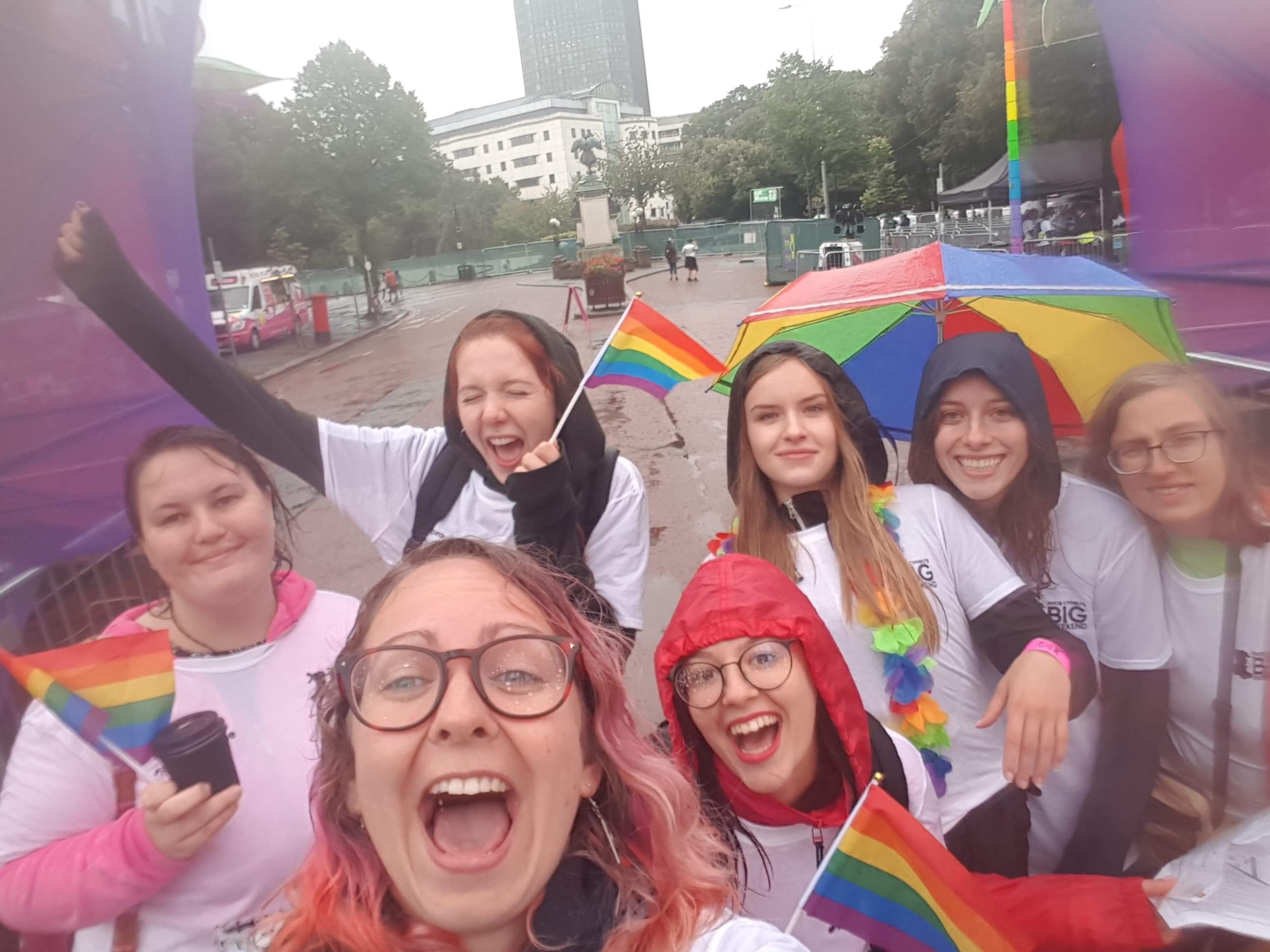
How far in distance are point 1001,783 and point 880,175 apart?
165 cm

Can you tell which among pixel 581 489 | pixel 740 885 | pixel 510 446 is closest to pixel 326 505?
pixel 510 446

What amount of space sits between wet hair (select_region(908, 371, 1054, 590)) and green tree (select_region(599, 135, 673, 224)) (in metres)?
0.98

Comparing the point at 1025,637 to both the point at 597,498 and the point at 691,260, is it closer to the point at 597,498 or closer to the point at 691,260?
the point at 597,498

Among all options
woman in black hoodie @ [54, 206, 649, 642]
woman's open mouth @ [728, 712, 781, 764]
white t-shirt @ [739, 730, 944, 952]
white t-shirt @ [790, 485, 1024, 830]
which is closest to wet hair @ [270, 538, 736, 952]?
woman's open mouth @ [728, 712, 781, 764]

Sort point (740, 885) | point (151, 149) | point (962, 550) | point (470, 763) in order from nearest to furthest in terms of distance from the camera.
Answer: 1. point (470, 763)
2. point (151, 149)
3. point (740, 885)
4. point (962, 550)

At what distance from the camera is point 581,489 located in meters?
1.77

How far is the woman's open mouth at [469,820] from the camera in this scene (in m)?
1.00

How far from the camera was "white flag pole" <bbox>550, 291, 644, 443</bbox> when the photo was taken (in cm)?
168

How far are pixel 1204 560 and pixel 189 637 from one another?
1864 millimetres

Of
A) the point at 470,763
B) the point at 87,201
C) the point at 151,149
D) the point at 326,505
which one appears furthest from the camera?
the point at 326,505

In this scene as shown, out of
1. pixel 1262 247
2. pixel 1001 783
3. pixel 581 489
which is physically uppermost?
pixel 1262 247

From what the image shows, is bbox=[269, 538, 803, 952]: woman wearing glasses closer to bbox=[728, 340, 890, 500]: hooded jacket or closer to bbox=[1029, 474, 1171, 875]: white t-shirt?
bbox=[728, 340, 890, 500]: hooded jacket

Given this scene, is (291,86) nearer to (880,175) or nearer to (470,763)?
(470,763)

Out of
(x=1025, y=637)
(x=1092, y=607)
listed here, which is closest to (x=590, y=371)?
(x=1025, y=637)
